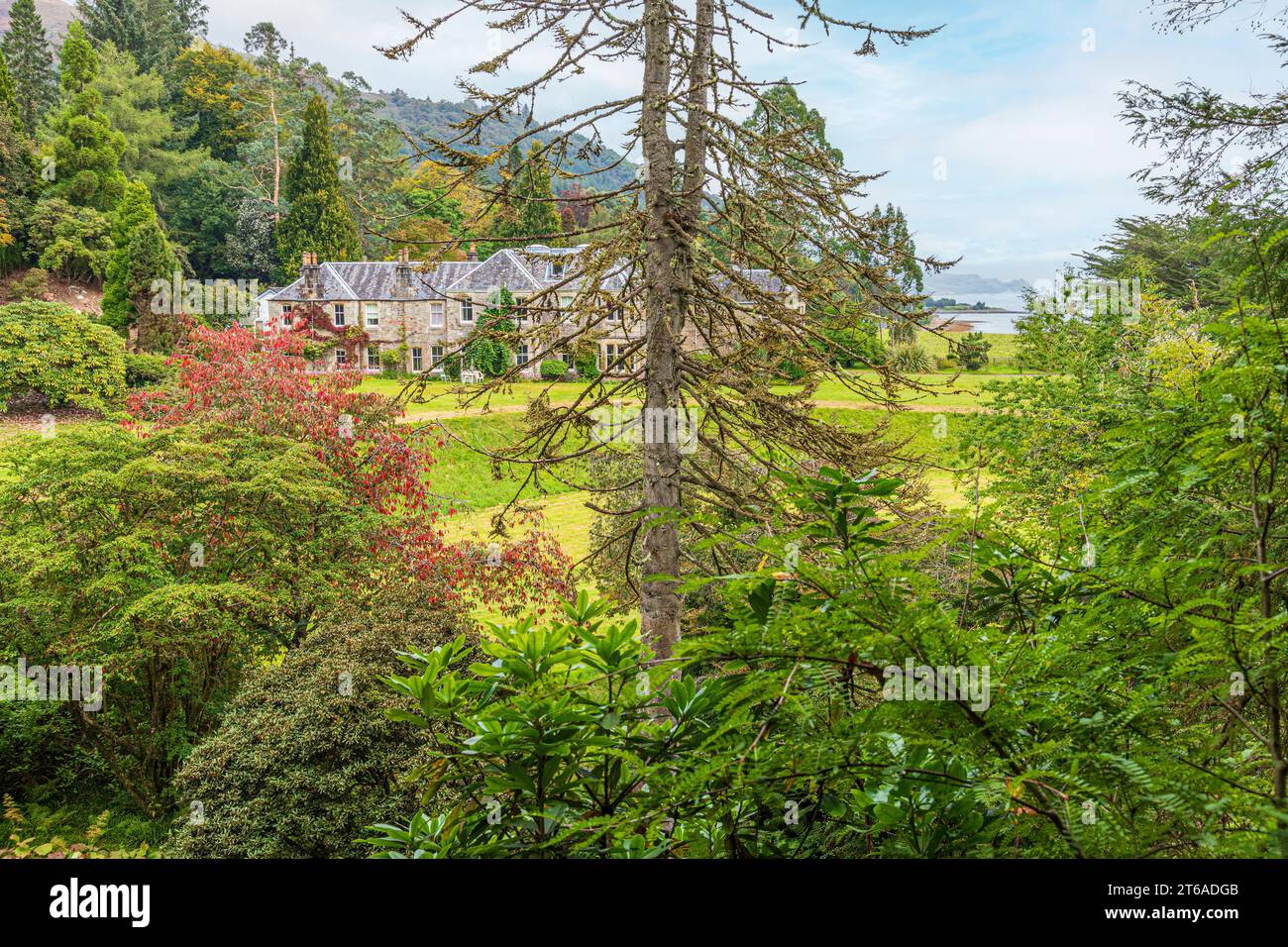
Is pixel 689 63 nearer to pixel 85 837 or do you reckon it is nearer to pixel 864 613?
pixel 864 613

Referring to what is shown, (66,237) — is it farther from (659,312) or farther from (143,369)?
(659,312)

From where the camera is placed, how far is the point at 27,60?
38.6 m

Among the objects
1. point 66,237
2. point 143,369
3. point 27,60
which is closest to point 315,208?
point 66,237

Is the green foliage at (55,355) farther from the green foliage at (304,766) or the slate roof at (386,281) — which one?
the green foliage at (304,766)

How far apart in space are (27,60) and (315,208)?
56.5 ft

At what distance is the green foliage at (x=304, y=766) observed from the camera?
5766 millimetres

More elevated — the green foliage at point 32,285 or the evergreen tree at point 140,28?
the evergreen tree at point 140,28

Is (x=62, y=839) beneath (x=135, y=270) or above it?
beneath

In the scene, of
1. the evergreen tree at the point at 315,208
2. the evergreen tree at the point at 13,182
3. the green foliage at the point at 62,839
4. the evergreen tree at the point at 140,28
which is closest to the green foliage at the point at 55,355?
the evergreen tree at the point at 13,182

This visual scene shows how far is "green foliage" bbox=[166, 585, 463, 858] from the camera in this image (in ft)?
18.9

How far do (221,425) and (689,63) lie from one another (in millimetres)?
7490

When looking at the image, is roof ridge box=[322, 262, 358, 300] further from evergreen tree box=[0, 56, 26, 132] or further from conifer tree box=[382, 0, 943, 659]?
conifer tree box=[382, 0, 943, 659]

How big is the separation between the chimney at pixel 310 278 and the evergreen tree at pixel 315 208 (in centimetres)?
206

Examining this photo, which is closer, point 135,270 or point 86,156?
point 135,270
